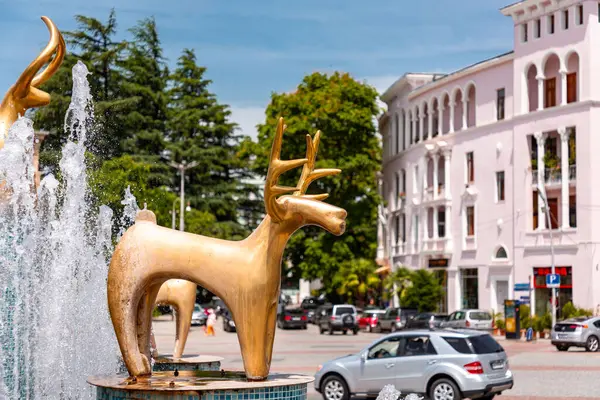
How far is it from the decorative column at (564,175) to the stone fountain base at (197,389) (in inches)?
1689

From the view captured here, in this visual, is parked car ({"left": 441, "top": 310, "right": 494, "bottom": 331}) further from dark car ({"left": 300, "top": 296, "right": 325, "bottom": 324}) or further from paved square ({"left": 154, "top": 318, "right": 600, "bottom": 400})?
dark car ({"left": 300, "top": 296, "right": 325, "bottom": 324})

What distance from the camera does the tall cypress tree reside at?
2726 inches

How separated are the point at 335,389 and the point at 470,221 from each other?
37850 millimetres

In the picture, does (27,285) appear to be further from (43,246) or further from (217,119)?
(217,119)

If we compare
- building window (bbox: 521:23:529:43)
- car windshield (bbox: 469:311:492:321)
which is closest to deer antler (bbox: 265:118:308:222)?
car windshield (bbox: 469:311:492:321)

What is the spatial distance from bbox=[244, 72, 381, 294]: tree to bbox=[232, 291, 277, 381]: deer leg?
5190 centimetres

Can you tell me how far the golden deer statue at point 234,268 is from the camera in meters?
7.60

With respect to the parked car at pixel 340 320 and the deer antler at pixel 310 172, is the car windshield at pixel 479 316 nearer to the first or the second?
the parked car at pixel 340 320

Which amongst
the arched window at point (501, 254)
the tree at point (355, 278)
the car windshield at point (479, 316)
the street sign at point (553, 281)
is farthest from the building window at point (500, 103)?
the car windshield at point (479, 316)

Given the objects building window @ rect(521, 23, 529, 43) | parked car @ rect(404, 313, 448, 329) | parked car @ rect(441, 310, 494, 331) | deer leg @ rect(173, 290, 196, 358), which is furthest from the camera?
building window @ rect(521, 23, 529, 43)

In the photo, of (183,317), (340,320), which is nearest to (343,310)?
(340,320)

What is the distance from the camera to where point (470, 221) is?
5631 cm

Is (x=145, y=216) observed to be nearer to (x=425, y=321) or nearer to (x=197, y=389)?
(x=197, y=389)

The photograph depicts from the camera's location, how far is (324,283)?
208ft
